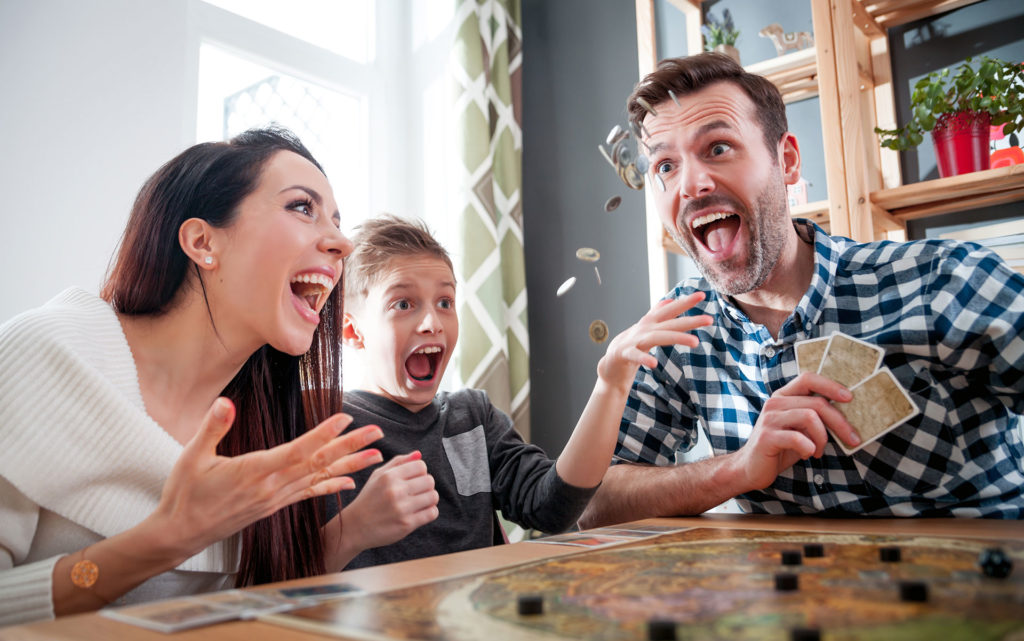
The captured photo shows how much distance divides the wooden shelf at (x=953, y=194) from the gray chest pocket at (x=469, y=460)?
4.03 feet

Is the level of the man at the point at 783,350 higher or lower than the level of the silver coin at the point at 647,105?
lower

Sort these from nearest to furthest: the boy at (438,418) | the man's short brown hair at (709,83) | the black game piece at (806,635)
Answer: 1. the black game piece at (806,635)
2. the boy at (438,418)
3. the man's short brown hair at (709,83)

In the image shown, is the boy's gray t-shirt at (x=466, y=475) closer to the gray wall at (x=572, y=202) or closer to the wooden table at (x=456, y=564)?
the wooden table at (x=456, y=564)

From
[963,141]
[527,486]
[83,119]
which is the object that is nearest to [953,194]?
[963,141]

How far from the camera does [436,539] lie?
1.43m

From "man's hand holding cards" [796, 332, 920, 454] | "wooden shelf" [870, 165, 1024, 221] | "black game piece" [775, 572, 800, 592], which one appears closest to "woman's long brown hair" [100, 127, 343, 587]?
"black game piece" [775, 572, 800, 592]

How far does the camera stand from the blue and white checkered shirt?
1.19 m

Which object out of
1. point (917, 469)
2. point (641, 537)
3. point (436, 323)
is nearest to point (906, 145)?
point (917, 469)

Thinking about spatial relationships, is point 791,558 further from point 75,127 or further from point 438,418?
point 75,127

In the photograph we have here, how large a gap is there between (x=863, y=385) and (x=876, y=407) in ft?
0.12

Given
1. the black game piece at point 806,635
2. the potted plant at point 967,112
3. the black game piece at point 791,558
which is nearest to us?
the black game piece at point 806,635

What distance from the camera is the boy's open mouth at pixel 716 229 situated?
1.49 meters

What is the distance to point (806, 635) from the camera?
0.44 metres

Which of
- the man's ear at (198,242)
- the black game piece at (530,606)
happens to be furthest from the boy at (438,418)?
the black game piece at (530,606)
